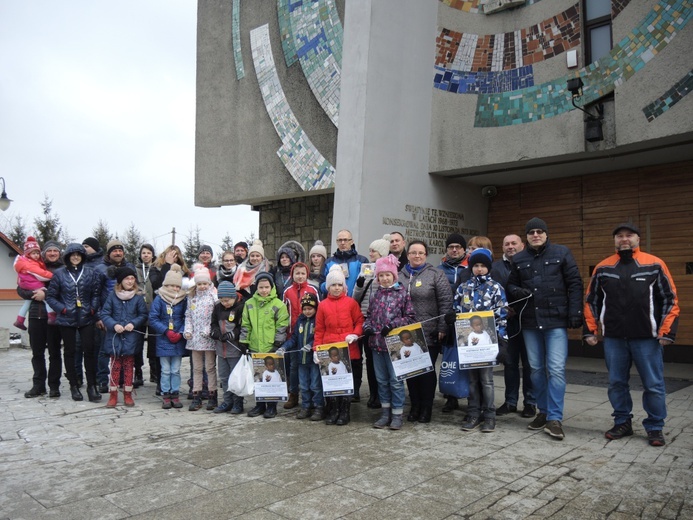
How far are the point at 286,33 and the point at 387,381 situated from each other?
965 cm

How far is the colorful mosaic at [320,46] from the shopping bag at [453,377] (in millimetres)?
7229

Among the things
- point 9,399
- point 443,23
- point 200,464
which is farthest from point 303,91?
point 200,464

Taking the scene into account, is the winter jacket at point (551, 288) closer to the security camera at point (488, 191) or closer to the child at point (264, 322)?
the child at point (264, 322)

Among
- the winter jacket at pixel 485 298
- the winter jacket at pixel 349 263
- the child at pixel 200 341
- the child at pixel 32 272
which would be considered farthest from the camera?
A: the child at pixel 32 272

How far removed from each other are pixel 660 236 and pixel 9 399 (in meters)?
10.1

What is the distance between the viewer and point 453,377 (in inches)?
222

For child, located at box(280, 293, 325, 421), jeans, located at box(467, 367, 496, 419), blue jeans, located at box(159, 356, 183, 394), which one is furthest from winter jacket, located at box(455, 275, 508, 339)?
blue jeans, located at box(159, 356, 183, 394)

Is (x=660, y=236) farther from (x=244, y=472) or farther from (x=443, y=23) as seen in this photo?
(x=244, y=472)

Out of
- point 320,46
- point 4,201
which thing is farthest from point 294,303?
point 4,201

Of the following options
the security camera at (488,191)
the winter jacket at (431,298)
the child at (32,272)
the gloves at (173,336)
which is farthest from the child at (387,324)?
the security camera at (488,191)

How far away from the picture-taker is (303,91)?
12.4 m

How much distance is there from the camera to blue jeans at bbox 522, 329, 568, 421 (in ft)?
17.0

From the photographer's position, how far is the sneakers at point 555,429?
5012mm

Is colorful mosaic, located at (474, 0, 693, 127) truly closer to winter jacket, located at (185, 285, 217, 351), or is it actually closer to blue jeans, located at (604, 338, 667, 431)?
blue jeans, located at (604, 338, 667, 431)
